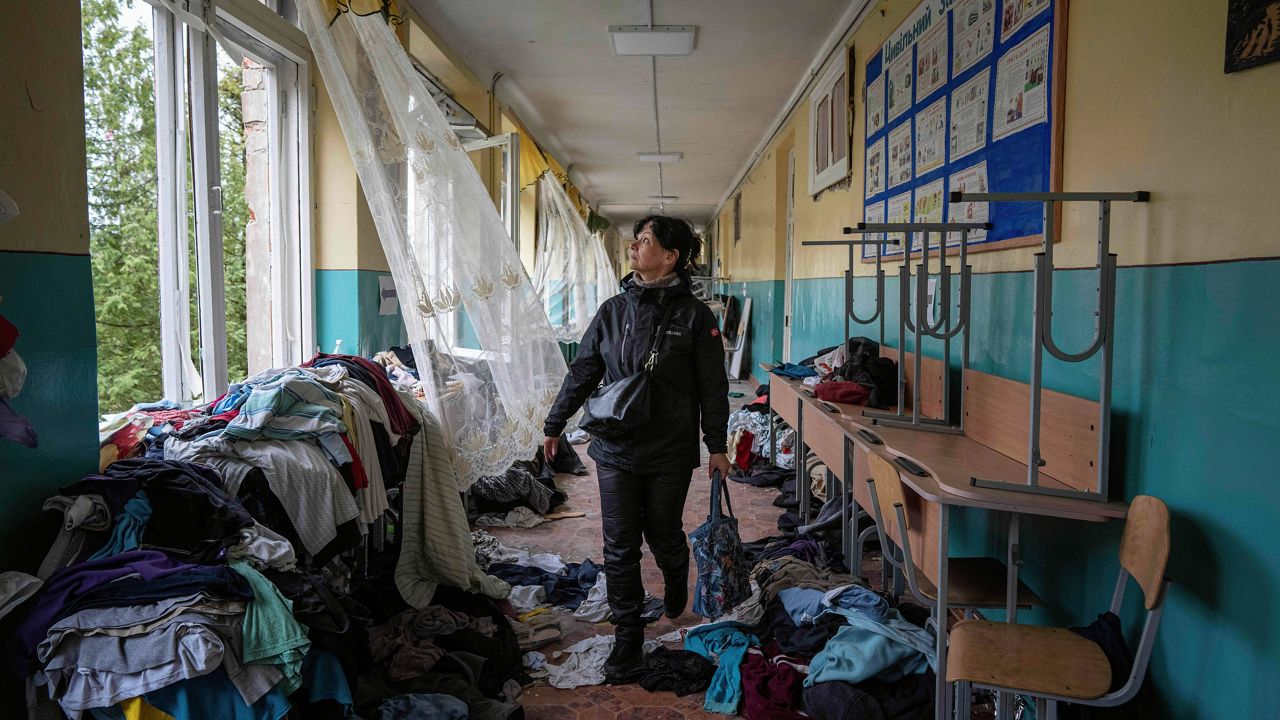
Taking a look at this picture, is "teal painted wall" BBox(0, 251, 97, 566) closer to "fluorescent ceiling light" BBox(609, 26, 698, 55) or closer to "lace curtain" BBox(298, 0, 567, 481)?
"lace curtain" BBox(298, 0, 567, 481)

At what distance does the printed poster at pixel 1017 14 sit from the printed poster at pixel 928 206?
27.2 inches

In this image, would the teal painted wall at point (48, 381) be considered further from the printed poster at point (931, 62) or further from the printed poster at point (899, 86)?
the printed poster at point (899, 86)

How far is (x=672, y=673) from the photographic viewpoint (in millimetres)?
2508

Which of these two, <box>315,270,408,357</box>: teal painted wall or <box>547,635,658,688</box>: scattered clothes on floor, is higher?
<box>315,270,408,357</box>: teal painted wall

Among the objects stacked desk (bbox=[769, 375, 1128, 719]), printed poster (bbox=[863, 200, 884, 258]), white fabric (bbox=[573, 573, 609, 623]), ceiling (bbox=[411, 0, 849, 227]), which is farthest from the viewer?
ceiling (bbox=[411, 0, 849, 227])

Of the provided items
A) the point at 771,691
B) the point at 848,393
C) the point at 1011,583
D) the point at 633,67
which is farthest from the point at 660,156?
the point at 1011,583

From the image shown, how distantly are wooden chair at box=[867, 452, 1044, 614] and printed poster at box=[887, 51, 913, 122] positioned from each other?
6.86 ft

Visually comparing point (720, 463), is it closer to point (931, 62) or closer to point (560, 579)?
point (560, 579)

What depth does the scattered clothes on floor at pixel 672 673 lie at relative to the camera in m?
2.47

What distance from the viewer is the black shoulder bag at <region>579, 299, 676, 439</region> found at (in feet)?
8.11

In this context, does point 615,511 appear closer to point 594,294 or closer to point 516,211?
point 516,211

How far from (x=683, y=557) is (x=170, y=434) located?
161 centimetres

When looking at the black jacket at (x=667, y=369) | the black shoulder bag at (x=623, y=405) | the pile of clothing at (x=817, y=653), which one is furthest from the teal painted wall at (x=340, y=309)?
the pile of clothing at (x=817, y=653)

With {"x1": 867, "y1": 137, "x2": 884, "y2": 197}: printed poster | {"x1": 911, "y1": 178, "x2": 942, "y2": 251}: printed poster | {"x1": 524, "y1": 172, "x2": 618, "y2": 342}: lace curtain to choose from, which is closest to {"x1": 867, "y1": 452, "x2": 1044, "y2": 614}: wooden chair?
{"x1": 911, "y1": 178, "x2": 942, "y2": 251}: printed poster
